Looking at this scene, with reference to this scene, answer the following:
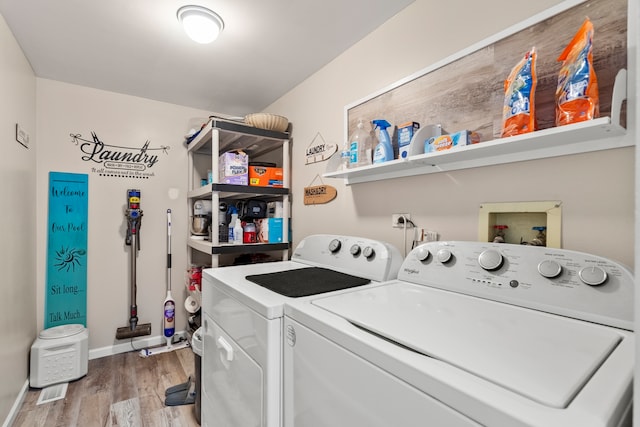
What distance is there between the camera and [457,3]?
1339mm

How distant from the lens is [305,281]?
1292mm

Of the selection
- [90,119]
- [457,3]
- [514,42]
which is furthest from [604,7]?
[90,119]

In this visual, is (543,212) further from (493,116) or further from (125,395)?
(125,395)

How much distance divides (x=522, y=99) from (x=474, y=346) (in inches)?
32.0

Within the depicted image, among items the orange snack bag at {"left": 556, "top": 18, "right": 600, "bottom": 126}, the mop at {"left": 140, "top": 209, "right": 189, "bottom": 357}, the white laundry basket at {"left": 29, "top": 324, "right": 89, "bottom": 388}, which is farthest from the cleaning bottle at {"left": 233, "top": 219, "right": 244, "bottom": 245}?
the orange snack bag at {"left": 556, "top": 18, "right": 600, "bottom": 126}

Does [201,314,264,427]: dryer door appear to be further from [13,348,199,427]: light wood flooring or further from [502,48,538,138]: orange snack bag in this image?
[502,48,538,138]: orange snack bag

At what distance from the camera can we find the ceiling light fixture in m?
1.56

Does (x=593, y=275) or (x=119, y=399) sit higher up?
(x=593, y=275)

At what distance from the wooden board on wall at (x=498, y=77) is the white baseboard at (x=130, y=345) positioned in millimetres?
2730

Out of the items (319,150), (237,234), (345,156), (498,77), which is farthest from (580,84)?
(237,234)

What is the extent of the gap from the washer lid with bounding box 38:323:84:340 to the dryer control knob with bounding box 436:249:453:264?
2637 mm

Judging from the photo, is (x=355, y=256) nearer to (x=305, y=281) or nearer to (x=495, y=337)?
(x=305, y=281)

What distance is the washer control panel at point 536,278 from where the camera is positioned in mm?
782

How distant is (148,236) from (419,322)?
2699mm
